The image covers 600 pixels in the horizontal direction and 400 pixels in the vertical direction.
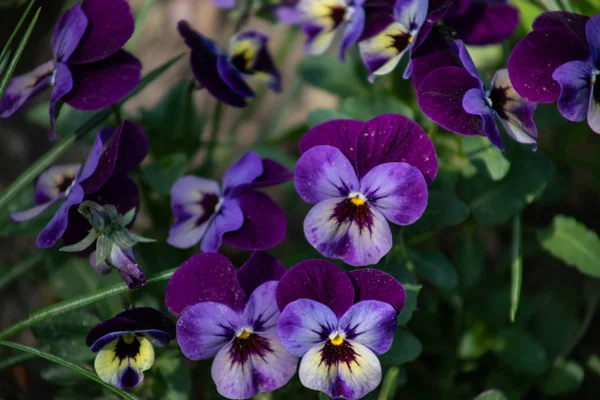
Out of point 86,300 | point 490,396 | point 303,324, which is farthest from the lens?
point 490,396

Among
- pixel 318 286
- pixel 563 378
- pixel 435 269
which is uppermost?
pixel 318 286

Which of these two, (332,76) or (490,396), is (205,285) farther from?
(332,76)

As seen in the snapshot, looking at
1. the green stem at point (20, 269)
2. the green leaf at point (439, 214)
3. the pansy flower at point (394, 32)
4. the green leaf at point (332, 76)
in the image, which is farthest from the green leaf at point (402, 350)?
the green stem at point (20, 269)

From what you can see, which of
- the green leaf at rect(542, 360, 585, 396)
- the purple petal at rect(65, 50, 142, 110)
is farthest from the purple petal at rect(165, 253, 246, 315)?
the green leaf at rect(542, 360, 585, 396)

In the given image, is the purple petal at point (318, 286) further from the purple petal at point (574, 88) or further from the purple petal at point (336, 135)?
the purple petal at point (574, 88)

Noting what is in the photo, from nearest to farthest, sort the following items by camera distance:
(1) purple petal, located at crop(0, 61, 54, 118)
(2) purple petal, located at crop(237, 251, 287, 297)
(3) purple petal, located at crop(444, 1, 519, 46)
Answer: (2) purple petal, located at crop(237, 251, 287, 297) < (1) purple petal, located at crop(0, 61, 54, 118) < (3) purple petal, located at crop(444, 1, 519, 46)

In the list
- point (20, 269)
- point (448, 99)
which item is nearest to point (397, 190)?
point (448, 99)

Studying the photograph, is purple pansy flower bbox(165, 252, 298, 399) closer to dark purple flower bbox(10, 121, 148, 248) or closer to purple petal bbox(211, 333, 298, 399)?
purple petal bbox(211, 333, 298, 399)
